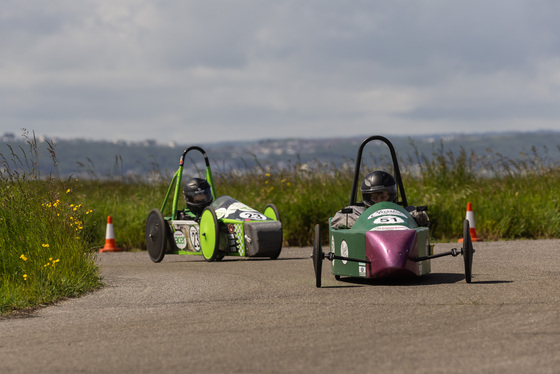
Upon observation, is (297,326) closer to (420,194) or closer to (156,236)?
(156,236)

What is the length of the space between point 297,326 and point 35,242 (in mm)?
4898

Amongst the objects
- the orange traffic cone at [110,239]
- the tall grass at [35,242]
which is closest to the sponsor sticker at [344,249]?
the tall grass at [35,242]

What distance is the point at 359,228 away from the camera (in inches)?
413

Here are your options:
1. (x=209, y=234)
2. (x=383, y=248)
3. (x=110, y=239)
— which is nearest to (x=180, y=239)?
(x=209, y=234)

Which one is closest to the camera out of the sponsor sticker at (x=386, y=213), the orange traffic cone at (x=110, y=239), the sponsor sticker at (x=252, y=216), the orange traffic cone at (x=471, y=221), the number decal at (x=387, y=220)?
the number decal at (x=387, y=220)

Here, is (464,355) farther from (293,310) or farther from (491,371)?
(293,310)

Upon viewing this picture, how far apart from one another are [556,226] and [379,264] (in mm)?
9017

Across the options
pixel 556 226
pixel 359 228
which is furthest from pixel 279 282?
pixel 556 226

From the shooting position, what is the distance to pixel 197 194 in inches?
628

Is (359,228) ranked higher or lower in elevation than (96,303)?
higher

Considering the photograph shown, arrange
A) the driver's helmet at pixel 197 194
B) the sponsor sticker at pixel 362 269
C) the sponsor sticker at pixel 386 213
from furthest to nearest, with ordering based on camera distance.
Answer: the driver's helmet at pixel 197 194
the sponsor sticker at pixel 386 213
the sponsor sticker at pixel 362 269

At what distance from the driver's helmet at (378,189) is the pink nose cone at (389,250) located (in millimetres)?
1352

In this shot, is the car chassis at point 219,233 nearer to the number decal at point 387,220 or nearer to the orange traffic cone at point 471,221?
the number decal at point 387,220

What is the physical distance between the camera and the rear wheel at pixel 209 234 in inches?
561
